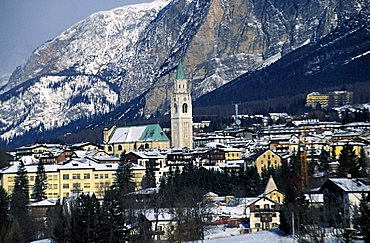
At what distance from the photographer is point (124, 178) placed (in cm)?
8762

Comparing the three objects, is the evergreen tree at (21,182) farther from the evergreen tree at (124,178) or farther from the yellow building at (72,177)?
the evergreen tree at (124,178)

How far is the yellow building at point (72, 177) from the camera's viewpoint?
316 feet

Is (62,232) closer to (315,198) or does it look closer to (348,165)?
(315,198)

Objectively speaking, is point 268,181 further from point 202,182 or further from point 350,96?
point 350,96

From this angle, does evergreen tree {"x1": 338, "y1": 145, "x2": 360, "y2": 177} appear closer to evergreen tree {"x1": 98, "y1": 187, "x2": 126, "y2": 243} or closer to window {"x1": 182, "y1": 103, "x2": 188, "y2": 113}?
evergreen tree {"x1": 98, "y1": 187, "x2": 126, "y2": 243}

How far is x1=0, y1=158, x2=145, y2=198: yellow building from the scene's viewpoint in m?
96.2

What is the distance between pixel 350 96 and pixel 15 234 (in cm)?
13689

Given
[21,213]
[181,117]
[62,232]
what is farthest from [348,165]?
[181,117]

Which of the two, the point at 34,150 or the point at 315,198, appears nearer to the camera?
the point at 315,198

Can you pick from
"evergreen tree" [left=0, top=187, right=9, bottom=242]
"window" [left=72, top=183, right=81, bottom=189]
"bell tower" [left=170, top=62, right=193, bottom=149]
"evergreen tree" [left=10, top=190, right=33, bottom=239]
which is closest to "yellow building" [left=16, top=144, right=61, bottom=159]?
"bell tower" [left=170, top=62, right=193, bottom=149]

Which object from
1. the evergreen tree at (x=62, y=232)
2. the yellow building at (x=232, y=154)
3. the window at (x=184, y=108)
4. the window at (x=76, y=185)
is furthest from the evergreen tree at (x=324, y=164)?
the window at (x=184, y=108)

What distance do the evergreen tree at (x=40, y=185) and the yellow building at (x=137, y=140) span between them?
153 ft

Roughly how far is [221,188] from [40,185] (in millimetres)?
17958

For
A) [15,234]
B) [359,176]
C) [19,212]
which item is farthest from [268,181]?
[15,234]
